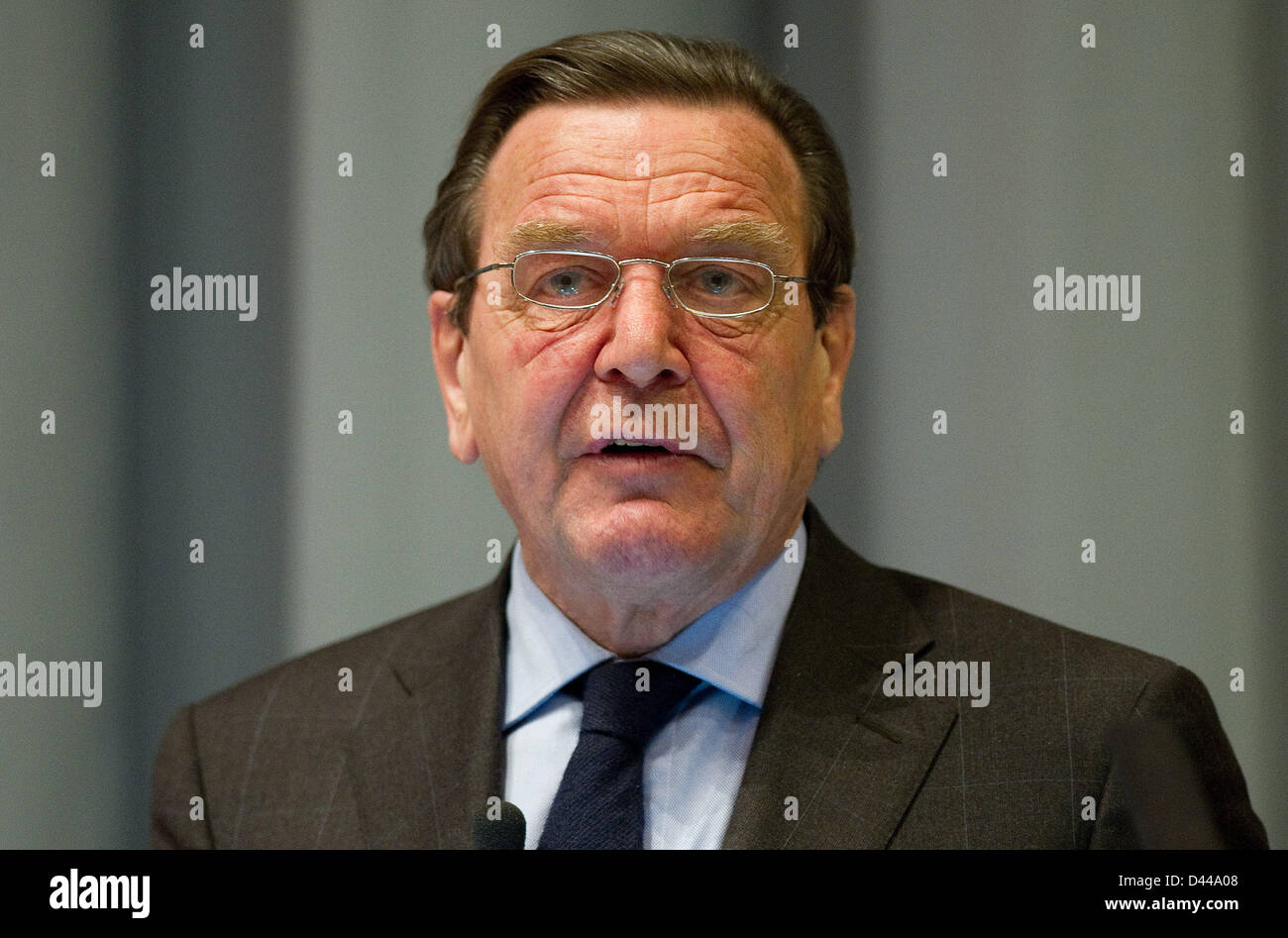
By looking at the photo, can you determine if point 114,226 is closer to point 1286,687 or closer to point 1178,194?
point 1178,194

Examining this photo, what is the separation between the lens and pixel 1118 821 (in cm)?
168

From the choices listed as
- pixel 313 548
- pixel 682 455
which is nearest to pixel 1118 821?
pixel 682 455

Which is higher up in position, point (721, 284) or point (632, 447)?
point (721, 284)

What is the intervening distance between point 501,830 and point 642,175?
93 cm

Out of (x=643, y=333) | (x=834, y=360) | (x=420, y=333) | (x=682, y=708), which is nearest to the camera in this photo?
(x=643, y=333)

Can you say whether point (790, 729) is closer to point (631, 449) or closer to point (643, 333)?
point (631, 449)

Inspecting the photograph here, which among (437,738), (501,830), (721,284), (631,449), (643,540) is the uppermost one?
(721,284)

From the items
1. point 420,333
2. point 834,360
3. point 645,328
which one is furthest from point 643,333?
point 420,333

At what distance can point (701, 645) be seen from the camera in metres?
1.79

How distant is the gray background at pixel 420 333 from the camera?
78.7 inches

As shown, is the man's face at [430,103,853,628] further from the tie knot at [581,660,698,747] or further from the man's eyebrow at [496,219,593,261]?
the tie knot at [581,660,698,747]

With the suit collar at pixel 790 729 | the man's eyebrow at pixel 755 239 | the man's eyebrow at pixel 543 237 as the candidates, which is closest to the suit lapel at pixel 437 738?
the suit collar at pixel 790 729

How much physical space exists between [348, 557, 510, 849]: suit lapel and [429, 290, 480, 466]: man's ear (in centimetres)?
21
